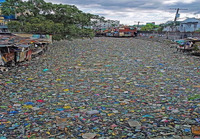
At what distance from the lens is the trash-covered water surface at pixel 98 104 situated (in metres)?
4.35

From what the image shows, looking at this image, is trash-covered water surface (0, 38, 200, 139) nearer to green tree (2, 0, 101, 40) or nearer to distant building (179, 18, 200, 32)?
green tree (2, 0, 101, 40)

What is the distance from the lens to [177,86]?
7879mm

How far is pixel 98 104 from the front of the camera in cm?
601

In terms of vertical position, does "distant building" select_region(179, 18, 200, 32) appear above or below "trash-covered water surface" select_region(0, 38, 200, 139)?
above

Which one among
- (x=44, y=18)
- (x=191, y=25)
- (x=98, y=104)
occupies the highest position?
(x=191, y=25)

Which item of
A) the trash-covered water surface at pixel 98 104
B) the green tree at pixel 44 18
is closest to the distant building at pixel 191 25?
the green tree at pixel 44 18

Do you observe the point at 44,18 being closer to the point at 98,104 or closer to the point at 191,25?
the point at 98,104

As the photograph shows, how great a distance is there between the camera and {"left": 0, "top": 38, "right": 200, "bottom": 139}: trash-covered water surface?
4.35 m

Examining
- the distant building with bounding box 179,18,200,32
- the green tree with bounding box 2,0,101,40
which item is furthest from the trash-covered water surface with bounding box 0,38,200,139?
the distant building with bounding box 179,18,200,32

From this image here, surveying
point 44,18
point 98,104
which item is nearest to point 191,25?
point 44,18

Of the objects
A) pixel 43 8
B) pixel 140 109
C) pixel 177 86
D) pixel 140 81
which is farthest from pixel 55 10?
pixel 140 109

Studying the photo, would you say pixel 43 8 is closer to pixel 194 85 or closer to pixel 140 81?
pixel 140 81

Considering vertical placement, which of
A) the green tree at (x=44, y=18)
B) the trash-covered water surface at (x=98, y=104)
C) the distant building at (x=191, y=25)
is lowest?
the trash-covered water surface at (x=98, y=104)

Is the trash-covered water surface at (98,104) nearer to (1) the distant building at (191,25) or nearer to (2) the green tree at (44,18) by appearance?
(2) the green tree at (44,18)
